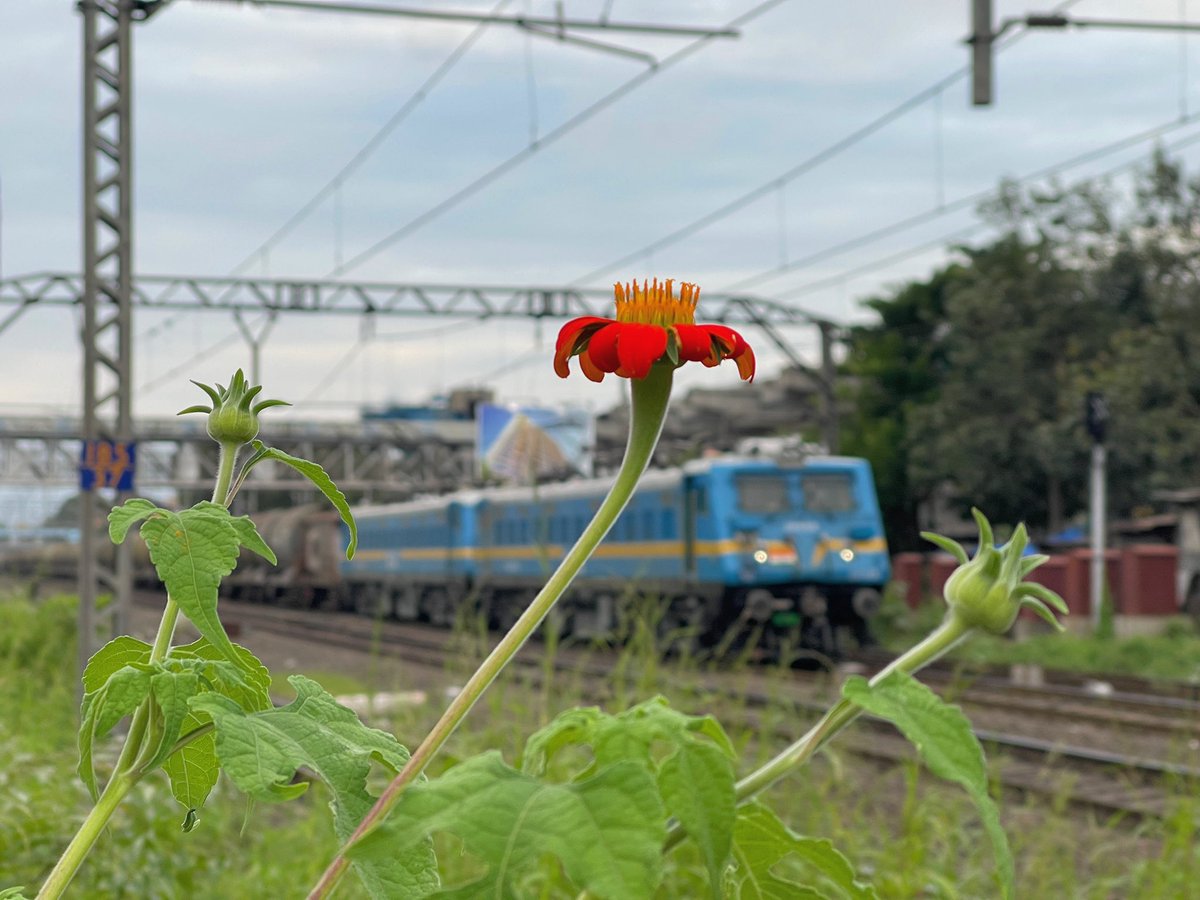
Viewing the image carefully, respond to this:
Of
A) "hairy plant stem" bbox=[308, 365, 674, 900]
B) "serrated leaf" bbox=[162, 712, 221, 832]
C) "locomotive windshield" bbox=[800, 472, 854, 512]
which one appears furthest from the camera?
"locomotive windshield" bbox=[800, 472, 854, 512]

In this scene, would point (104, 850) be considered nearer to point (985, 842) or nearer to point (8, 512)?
point (985, 842)

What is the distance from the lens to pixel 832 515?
19.6 m

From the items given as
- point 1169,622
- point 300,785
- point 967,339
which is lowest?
point 1169,622

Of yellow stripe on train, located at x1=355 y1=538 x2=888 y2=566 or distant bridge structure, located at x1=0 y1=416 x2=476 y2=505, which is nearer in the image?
yellow stripe on train, located at x1=355 y1=538 x2=888 y2=566

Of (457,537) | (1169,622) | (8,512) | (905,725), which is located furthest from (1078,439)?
(8,512)

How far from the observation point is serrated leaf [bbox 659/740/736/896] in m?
0.64

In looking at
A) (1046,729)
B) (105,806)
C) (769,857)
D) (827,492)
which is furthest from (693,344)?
(827,492)

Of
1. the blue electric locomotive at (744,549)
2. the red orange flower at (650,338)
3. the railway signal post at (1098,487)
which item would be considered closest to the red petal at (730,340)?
the red orange flower at (650,338)

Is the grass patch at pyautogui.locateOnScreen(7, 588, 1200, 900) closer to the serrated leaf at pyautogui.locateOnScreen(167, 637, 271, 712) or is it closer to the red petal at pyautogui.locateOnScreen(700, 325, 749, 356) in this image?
the serrated leaf at pyautogui.locateOnScreen(167, 637, 271, 712)

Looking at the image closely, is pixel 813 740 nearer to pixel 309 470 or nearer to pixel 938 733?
pixel 938 733

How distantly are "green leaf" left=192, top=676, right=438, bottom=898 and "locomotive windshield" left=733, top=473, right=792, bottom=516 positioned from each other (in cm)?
1825

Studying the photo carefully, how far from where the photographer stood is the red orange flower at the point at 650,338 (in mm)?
764

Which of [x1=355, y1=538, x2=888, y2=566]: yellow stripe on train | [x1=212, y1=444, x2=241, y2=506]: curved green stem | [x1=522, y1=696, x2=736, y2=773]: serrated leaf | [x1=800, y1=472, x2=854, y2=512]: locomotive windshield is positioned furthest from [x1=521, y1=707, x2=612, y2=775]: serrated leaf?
[x1=800, y1=472, x2=854, y2=512]: locomotive windshield

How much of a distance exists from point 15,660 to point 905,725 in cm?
1167
